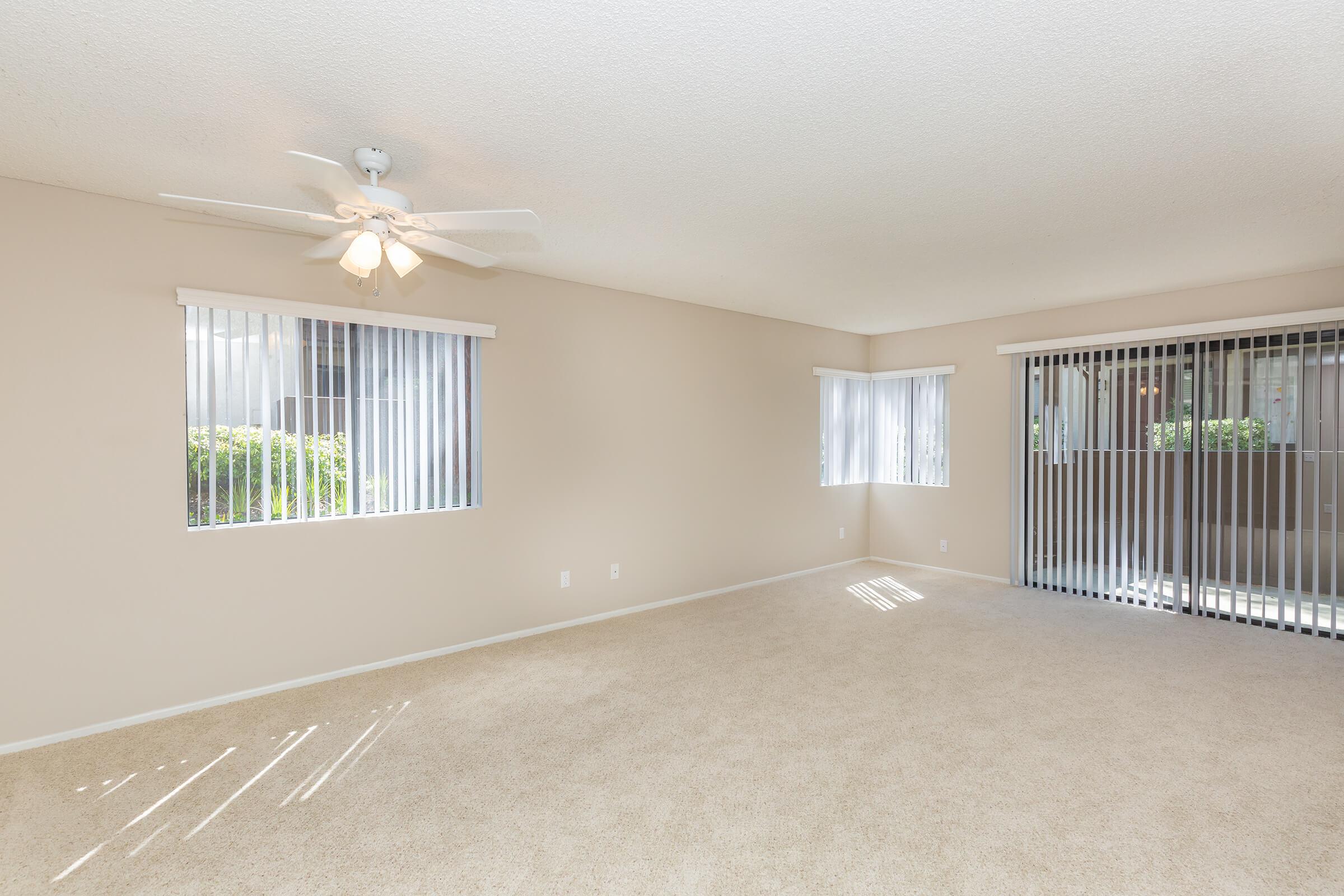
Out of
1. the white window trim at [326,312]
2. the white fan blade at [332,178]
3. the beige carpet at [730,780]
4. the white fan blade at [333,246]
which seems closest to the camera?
the white fan blade at [332,178]

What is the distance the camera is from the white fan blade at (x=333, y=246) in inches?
95.3

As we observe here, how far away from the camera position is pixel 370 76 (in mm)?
1953

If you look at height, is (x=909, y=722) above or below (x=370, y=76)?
below

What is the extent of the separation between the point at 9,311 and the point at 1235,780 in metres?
5.44

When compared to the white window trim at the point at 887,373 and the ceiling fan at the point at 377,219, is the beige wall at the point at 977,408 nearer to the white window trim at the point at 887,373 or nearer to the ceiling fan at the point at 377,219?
the white window trim at the point at 887,373

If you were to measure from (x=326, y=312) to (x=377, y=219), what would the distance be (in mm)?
1374

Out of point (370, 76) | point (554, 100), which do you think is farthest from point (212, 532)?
point (554, 100)

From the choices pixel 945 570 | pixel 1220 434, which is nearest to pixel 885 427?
pixel 945 570

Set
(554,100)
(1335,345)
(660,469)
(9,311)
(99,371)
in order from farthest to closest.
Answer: (660,469), (1335,345), (99,371), (9,311), (554,100)

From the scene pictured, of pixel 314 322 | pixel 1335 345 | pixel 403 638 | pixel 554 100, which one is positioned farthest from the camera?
pixel 1335 345

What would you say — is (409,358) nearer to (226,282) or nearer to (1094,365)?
(226,282)

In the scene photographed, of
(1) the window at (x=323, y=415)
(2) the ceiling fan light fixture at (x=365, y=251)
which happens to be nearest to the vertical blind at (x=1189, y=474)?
(1) the window at (x=323, y=415)

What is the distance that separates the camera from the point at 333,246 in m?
2.48

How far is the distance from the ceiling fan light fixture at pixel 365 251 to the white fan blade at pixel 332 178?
0.44ft
